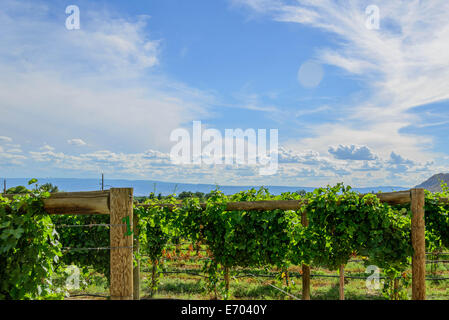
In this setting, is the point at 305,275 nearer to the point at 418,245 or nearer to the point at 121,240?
the point at 418,245

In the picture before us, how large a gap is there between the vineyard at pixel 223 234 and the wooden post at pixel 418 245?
0.01 m

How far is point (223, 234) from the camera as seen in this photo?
5641mm

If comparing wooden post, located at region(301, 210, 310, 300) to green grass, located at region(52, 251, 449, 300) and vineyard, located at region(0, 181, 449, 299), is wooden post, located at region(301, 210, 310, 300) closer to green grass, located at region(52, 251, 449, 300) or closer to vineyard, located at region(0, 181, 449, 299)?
vineyard, located at region(0, 181, 449, 299)

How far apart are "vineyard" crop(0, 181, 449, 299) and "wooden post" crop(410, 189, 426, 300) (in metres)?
0.01

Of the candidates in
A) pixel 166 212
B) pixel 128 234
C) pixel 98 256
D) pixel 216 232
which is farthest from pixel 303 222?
pixel 98 256

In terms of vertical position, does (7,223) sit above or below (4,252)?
above

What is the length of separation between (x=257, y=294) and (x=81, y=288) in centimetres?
354

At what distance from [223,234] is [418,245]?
2909 millimetres

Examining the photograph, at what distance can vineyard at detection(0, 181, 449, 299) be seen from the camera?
9.80 feet

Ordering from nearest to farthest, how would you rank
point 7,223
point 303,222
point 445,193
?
1. point 7,223
2. point 303,222
3. point 445,193

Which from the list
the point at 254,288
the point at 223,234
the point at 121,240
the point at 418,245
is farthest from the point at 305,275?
the point at 121,240

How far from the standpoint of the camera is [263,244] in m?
5.43

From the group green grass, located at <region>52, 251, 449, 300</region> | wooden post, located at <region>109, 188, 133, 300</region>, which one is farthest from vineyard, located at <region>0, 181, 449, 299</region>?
green grass, located at <region>52, 251, 449, 300</region>
